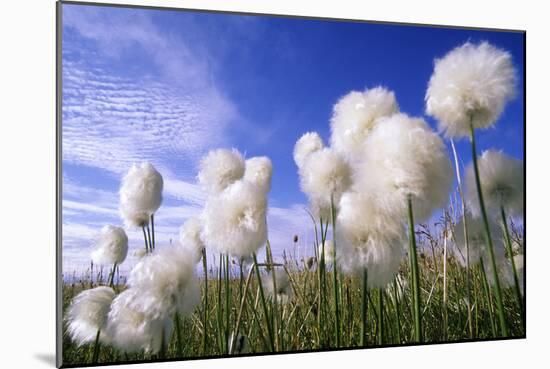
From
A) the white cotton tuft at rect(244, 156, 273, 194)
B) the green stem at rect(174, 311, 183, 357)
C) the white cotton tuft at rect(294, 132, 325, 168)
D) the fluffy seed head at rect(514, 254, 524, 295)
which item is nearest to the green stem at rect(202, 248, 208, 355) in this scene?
the green stem at rect(174, 311, 183, 357)

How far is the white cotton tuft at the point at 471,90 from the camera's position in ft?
8.64

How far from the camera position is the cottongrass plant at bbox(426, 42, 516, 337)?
263 cm

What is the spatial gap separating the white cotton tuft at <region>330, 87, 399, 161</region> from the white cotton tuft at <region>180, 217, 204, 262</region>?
64 centimetres

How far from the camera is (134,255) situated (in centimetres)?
267

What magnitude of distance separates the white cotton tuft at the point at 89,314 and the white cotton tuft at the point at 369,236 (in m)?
0.90

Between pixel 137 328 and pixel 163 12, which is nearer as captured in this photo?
pixel 137 328

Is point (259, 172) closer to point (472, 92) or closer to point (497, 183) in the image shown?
point (472, 92)

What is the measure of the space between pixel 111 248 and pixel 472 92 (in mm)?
1506

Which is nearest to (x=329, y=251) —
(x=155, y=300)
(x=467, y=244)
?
(x=467, y=244)

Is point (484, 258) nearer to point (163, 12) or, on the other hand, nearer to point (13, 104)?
point (163, 12)
